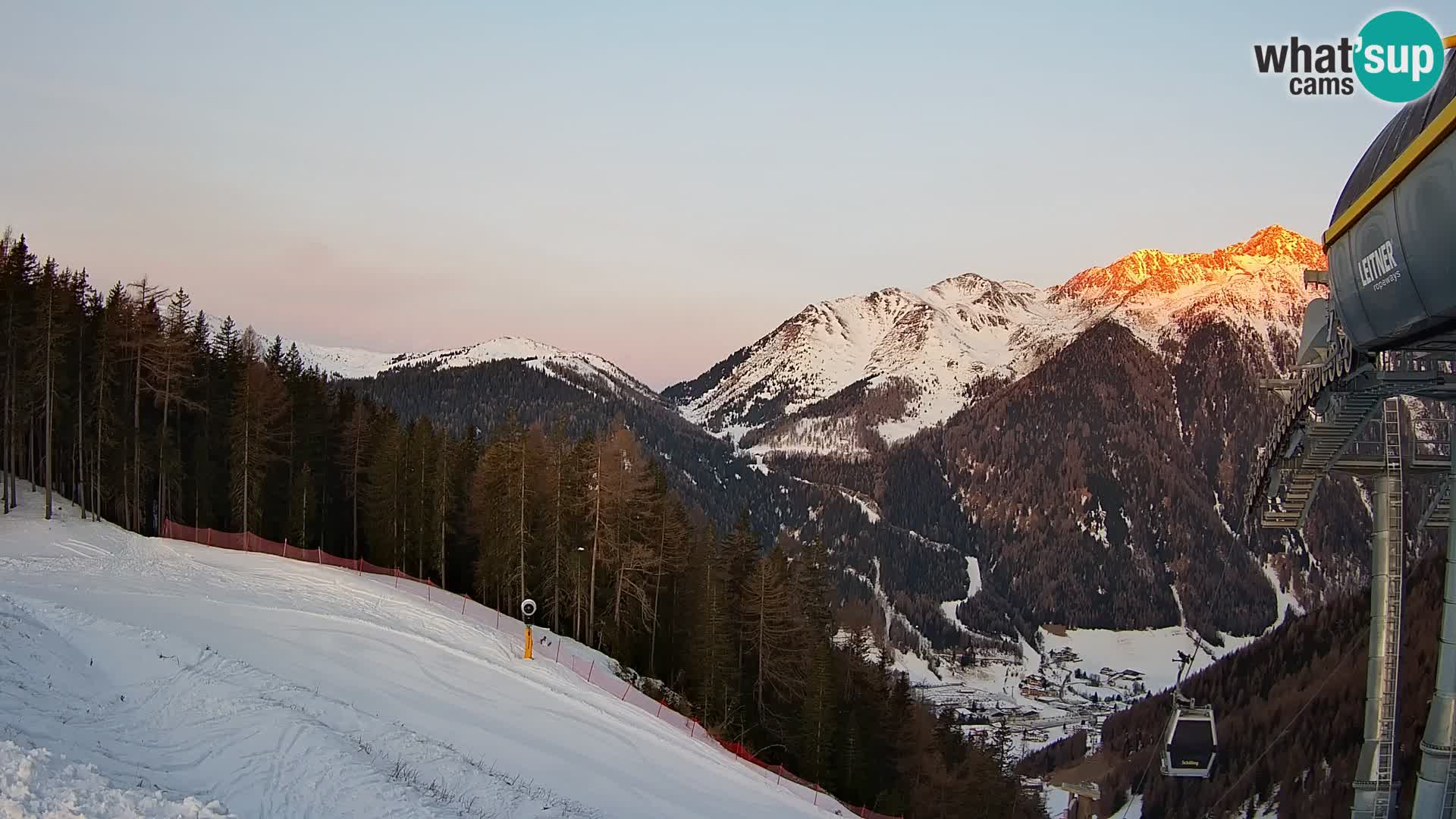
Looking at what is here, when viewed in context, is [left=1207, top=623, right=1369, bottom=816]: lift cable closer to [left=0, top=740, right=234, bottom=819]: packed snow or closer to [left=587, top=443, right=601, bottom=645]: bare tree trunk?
[left=587, top=443, right=601, bottom=645]: bare tree trunk

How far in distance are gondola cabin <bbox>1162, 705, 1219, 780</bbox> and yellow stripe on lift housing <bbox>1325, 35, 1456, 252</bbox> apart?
1417cm

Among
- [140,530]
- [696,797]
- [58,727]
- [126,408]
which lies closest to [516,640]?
[696,797]

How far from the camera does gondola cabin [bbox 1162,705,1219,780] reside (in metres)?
23.0

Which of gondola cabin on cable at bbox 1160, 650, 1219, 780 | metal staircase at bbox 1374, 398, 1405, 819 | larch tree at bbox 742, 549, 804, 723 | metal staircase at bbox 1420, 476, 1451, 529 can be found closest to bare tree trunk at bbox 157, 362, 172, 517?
larch tree at bbox 742, 549, 804, 723

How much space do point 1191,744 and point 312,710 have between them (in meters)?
19.8

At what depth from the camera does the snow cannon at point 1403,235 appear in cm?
1009

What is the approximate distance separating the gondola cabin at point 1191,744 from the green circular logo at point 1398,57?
49.6 ft

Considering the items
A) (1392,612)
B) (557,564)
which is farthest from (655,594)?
(1392,612)

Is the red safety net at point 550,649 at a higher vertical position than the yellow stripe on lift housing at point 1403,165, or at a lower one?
lower

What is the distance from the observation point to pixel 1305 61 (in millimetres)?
17156

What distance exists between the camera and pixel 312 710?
760 inches

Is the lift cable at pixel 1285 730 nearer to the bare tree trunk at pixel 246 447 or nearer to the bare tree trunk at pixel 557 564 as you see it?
the bare tree trunk at pixel 557 564

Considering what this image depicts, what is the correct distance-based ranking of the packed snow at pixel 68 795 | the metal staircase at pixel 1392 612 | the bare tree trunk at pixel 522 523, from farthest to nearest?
the bare tree trunk at pixel 522 523 < the metal staircase at pixel 1392 612 < the packed snow at pixel 68 795

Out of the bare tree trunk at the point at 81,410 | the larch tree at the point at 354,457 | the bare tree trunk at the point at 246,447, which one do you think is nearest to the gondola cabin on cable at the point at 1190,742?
the bare tree trunk at the point at 246,447
